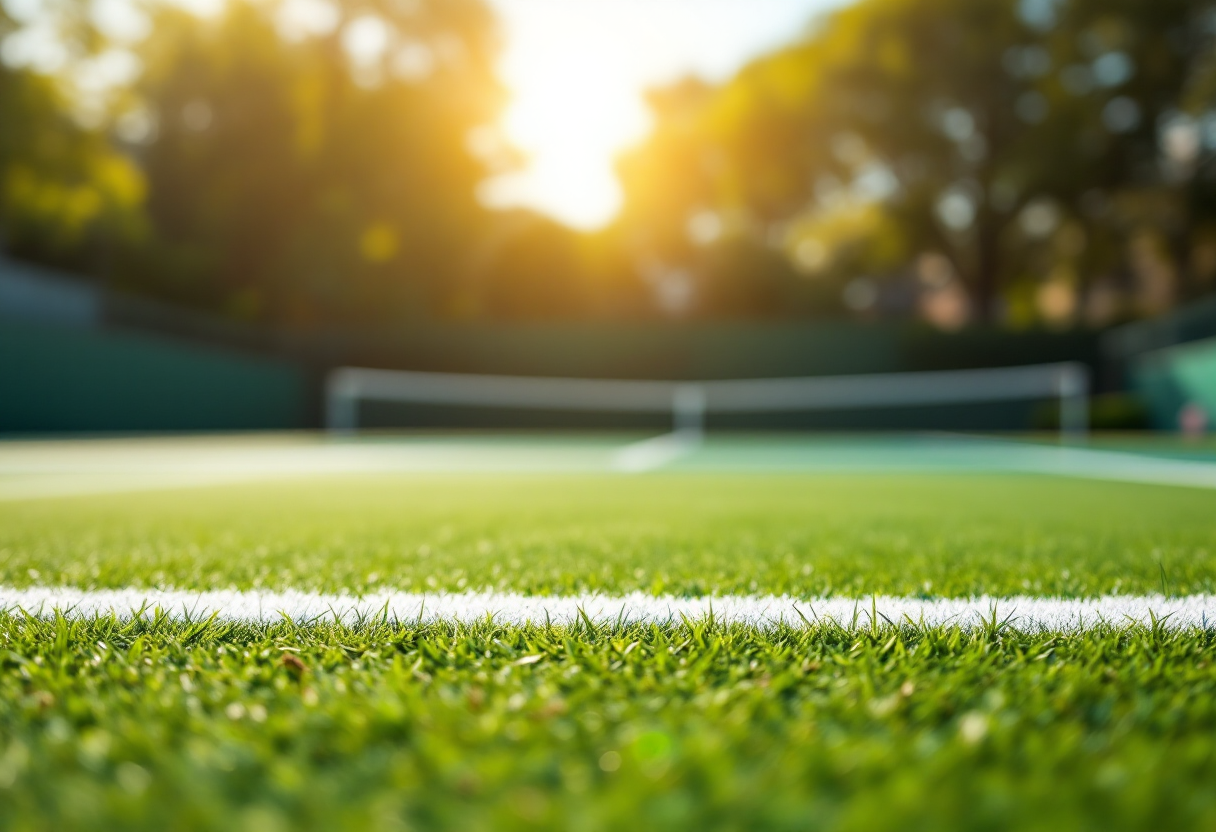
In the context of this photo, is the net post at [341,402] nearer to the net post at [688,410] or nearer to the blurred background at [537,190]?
the blurred background at [537,190]

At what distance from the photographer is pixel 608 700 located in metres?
0.99

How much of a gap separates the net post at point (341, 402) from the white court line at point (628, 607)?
16.4m

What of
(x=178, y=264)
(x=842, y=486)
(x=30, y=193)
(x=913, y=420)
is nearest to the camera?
(x=842, y=486)

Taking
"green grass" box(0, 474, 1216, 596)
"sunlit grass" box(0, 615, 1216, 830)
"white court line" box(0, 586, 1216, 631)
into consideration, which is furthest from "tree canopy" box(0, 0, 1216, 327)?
"sunlit grass" box(0, 615, 1216, 830)

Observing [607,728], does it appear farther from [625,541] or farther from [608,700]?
[625,541]

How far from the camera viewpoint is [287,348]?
2000 centimetres

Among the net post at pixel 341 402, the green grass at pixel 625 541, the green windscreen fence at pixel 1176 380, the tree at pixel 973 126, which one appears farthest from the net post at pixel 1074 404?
the net post at pixel 341 402

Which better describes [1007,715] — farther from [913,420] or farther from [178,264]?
[178,264]

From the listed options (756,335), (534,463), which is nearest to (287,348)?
(756,335)

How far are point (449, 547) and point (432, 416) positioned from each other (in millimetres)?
17380

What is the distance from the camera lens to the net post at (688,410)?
18.4m

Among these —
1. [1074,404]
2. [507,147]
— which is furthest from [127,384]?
[1074,404]

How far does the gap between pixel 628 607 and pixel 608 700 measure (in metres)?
0.46

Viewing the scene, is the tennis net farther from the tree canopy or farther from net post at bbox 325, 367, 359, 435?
the tree canopy
